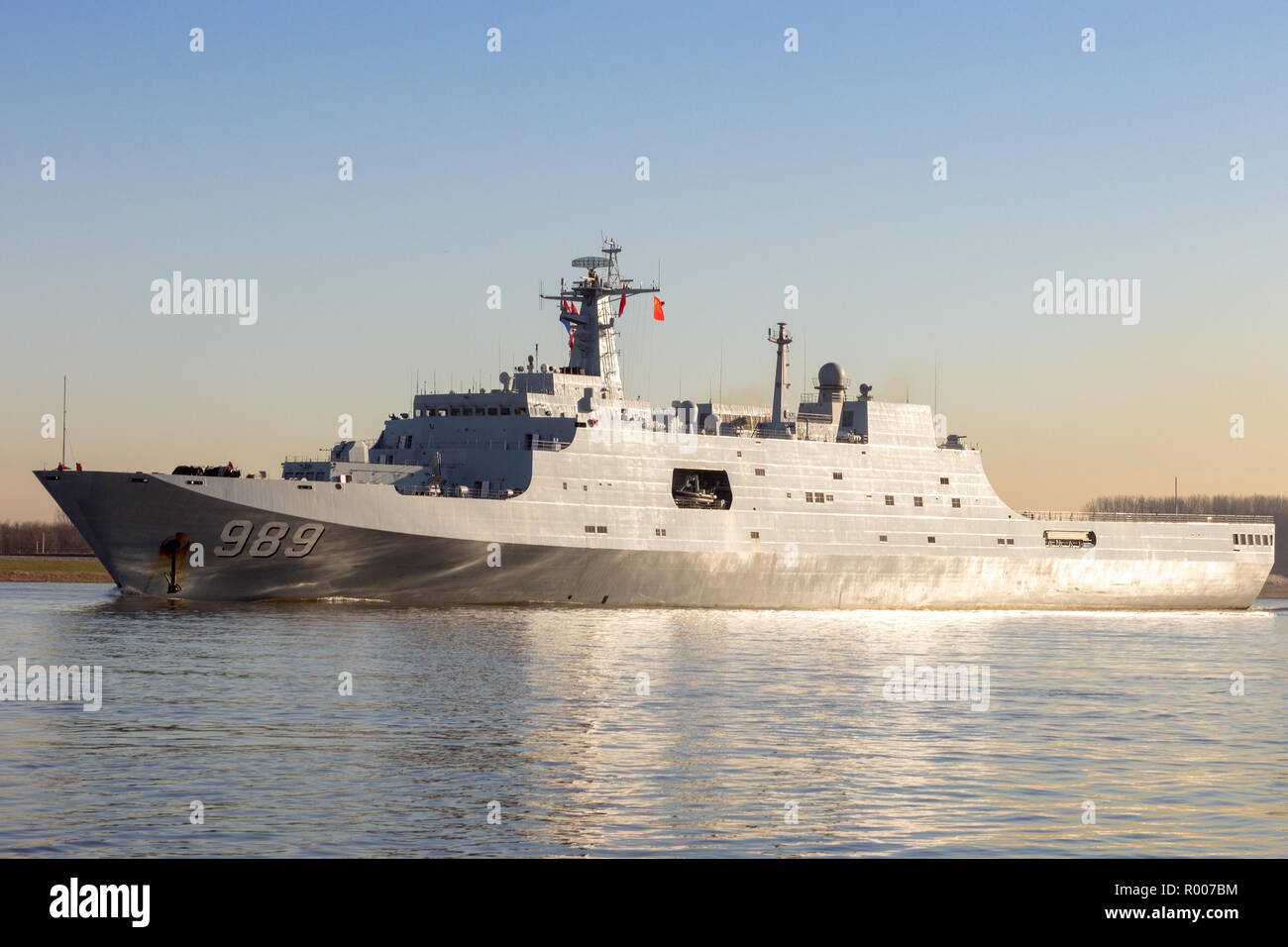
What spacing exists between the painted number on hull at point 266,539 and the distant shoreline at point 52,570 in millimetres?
40141

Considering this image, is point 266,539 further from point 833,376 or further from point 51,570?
point 51,570

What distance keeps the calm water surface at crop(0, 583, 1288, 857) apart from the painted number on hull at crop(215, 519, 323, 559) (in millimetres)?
4098

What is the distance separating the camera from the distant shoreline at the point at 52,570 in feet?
262

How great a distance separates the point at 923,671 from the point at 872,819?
48.4ft

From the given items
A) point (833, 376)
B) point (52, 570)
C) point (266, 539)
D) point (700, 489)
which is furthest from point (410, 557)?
point (52, 570)

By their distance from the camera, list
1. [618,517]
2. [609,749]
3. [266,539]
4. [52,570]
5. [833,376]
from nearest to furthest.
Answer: [609,749] < [266,539] < [618,517] < [833,376] < [52,570]

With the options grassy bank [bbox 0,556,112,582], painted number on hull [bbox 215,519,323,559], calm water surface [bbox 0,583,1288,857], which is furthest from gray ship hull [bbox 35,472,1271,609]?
grassy bank [bbox 0,556,112,582]

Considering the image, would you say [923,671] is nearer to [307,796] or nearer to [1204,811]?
[1204,811]

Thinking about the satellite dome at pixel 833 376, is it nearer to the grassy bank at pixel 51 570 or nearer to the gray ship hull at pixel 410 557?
the gray ship hull at pixel 410 557

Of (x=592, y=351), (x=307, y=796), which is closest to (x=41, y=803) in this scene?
(x=307, y=796)

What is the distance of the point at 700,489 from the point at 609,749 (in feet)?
94.9

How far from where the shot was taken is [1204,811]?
14742 millimetres

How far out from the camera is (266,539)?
3769 centimetres
